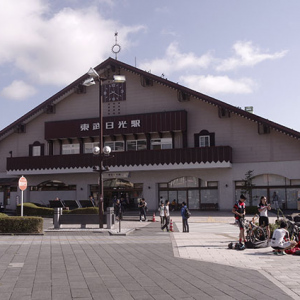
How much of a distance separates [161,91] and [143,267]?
98.4 ft

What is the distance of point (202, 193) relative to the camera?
37.5 meters

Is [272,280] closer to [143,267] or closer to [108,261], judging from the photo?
[143,267]

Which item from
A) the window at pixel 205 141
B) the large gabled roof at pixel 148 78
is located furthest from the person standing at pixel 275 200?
the window at pixel 205 141

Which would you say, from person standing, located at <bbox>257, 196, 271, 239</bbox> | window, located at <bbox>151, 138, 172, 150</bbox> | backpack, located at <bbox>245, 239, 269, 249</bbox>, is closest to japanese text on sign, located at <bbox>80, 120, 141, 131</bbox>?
window, located at <bbox>151, 138, 172, 150</bbox>

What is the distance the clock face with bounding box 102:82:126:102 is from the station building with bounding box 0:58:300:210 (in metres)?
0.09

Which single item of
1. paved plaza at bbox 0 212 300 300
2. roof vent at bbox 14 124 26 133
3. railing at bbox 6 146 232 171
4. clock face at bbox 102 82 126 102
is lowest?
paved plaza at bbox 0 212 300 300

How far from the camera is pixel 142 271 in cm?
1008

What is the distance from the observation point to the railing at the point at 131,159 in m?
35.6

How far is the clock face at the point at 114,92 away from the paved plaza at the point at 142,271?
25.7 m

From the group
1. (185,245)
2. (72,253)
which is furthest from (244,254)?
(72,253)

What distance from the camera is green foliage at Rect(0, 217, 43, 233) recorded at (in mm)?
19016

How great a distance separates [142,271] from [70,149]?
33.1 meters

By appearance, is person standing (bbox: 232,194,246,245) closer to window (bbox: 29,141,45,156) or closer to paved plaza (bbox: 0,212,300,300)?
paved plaza (bbox: 0,212,300,300)

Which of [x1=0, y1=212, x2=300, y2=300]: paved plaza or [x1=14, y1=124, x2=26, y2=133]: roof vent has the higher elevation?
[x1=14, y1=124, x2=26, y2=133]: roof vent
